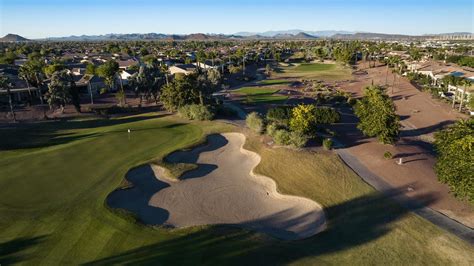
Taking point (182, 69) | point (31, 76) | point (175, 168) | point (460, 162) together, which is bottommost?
point (175, 168)

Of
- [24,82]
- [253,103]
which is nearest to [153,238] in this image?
[253,103]

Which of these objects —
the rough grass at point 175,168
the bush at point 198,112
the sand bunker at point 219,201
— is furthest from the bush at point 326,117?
the rough grass at point 175,168

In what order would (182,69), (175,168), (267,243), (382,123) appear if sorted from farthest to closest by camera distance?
(182,69), (382,123), (175,168), (267,243)

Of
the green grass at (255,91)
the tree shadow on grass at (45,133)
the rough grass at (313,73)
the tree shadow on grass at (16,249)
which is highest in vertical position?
the rough grass at (313,73)

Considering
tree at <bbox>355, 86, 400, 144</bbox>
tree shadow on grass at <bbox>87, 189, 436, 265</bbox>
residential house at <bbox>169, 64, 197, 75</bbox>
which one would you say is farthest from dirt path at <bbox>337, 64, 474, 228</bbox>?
residential house at <bbox>169, 64, 197, 75</bbox>

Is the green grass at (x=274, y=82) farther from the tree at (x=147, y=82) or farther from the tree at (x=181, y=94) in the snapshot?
the tree at (x=181, y=94)

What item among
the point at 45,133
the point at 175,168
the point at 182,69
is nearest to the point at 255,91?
the point at 182,69

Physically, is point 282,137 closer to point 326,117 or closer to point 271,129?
point 271,129
